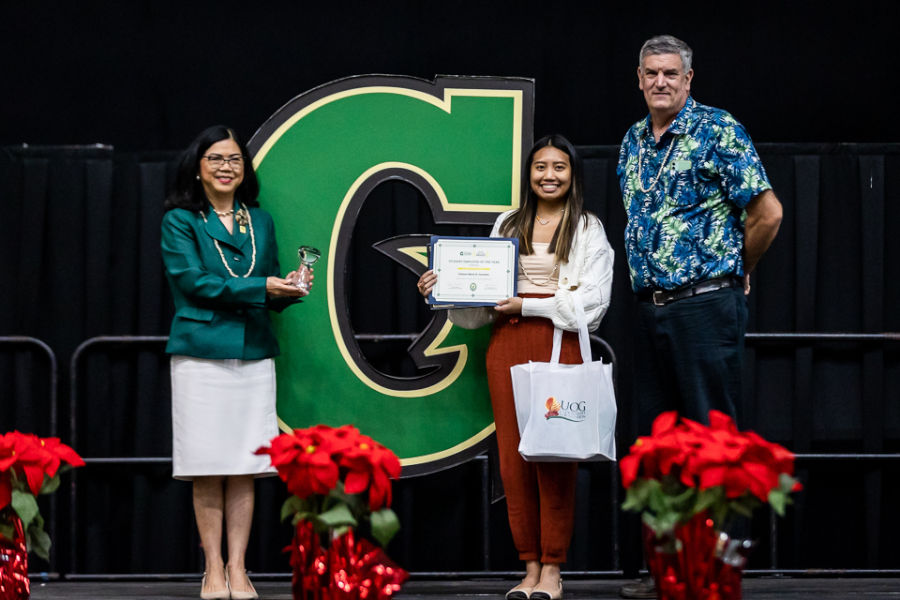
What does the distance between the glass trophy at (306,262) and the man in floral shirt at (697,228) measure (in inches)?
43.5

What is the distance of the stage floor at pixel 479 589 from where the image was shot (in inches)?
167

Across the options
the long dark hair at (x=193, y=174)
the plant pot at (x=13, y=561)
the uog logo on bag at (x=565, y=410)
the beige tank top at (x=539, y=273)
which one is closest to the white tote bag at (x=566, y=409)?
the uog logo on bag at (x=565, y=410)

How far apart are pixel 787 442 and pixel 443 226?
5.48 ft

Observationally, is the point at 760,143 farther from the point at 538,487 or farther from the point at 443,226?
the point at 538,487

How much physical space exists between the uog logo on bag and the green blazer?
1018mm

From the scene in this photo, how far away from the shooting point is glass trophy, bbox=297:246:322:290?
3932 mm

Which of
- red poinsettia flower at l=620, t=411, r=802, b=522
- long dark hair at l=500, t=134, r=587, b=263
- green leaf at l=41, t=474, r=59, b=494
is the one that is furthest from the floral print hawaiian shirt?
green leaf at l=41, t=474, r=59, b=494

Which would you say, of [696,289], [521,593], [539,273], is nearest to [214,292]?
[539,273]

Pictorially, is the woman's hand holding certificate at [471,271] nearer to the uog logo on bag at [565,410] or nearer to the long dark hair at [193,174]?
the uog logo on bag at [565,410]

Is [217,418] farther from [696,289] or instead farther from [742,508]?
[742,508]

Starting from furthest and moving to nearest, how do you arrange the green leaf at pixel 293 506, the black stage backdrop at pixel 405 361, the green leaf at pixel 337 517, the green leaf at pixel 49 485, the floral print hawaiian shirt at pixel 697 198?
1. the black stage backdrop at pixel 405 361
2. the floral print hawaiian shirt at pixel 697 198
3. the green leaf at pixel 49 485
4. the green leaf at pixel 293 506
5. the green leaf at pixel 337 517

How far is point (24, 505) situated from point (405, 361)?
189cm

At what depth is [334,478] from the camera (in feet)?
9.87

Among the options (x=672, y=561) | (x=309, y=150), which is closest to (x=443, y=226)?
(x=309, y=150)
